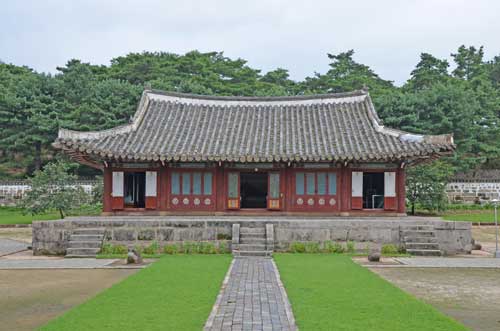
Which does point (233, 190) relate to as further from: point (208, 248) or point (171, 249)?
point (171, 249)

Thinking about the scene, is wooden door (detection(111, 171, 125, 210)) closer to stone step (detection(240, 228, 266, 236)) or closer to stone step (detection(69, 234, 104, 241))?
stone step (detection(69, 234, 104, 241))

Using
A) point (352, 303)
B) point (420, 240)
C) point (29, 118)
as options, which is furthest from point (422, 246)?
point (29, 118)

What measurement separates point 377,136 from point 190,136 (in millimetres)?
8857

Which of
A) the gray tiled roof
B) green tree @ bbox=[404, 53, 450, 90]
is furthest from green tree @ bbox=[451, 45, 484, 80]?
the gray tiled roof

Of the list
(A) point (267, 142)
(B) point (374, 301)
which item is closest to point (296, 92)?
(A) point (267, 142)

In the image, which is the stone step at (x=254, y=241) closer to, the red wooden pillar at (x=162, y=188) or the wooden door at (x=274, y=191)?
the wooden door at (x=274, y=191)

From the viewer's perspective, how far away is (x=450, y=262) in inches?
683

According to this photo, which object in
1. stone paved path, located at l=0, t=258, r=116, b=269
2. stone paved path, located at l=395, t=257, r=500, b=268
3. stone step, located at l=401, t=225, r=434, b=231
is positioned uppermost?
stone step, located at l=401, t=225, r=434, b=231

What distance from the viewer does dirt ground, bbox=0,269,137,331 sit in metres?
9.70

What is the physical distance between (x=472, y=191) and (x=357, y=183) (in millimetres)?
21855

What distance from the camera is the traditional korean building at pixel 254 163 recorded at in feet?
73.3

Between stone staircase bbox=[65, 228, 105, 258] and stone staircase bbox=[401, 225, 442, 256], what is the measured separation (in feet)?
38.6

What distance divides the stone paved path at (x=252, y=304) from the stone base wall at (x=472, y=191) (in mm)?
30698

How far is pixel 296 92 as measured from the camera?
58781 mm
